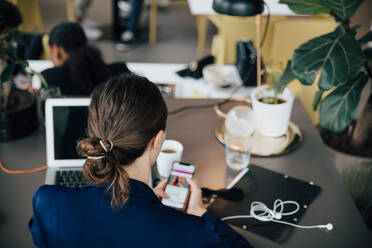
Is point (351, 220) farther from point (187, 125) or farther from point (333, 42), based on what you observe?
point (187, 125)

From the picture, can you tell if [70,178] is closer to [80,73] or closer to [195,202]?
[195,202]

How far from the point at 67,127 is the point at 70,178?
0.55ft

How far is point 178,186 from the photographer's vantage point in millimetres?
1229

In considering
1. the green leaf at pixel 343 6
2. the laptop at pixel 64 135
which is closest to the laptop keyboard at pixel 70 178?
the laptop at pixel 64 135

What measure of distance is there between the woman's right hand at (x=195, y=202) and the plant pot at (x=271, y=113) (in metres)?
0.42

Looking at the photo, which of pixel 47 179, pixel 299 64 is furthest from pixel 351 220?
pixel 47 179

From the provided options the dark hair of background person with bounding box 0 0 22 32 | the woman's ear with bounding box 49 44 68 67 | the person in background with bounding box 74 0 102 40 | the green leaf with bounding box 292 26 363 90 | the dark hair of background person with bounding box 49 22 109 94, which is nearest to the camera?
the green leaf with bounding box 292 26 363 90

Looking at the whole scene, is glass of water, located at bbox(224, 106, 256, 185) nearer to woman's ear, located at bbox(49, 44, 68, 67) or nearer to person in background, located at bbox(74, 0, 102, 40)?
woman's ear, located at bbox(49, 44, 68, 67)

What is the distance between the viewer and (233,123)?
1533mm

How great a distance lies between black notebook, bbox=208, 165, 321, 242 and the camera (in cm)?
114

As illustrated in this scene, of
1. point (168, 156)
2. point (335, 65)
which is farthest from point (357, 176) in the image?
point (168, 156)

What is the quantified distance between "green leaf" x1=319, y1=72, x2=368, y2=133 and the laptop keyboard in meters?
0.87

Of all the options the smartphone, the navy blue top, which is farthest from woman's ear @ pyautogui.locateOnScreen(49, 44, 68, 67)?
the navy blue top

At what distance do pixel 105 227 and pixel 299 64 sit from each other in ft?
2.60
